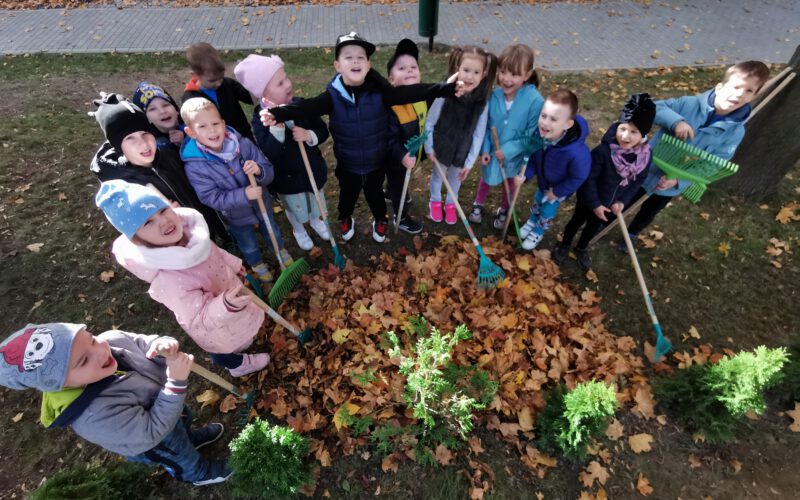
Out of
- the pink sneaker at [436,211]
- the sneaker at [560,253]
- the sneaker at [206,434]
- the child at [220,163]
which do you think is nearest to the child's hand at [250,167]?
the child at [220,163]

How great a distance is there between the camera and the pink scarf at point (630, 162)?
3.59m

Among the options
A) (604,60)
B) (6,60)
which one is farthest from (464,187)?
(6,60)

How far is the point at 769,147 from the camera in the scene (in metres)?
4.95

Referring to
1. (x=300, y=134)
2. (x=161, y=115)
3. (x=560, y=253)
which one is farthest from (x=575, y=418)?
(x=161, y=115)

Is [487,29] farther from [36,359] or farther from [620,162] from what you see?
[36,359]

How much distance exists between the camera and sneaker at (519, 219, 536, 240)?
4696mm

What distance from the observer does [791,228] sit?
199 inches

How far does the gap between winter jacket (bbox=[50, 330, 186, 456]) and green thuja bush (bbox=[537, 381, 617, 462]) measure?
8.73 feet

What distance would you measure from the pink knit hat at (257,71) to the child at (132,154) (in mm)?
885

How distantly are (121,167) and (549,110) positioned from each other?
3.70m

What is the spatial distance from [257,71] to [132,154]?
1214mm

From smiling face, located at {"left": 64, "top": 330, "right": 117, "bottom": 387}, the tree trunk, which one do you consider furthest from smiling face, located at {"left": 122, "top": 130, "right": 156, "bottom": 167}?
the tree trunk

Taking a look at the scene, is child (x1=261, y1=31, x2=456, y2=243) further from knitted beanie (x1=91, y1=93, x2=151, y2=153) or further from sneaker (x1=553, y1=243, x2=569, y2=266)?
sneaker (x1=553, y1=243, x2=569, y2=266)

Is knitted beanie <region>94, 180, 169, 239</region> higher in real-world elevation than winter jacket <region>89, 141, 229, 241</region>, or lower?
higher
